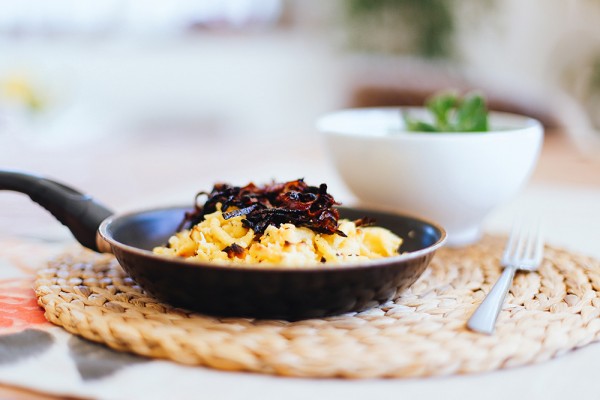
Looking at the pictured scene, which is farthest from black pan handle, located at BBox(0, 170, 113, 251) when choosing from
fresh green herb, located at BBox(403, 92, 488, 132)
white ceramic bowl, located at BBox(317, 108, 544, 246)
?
fresh green herb, located at BBox(403, 92, 488, 132)

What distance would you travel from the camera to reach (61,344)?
2.08ft

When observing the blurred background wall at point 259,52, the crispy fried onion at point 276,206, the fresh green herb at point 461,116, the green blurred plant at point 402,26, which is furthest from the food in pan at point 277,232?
the green blurred plant at point 402,26

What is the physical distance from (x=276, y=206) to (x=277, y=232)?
0.10 meters

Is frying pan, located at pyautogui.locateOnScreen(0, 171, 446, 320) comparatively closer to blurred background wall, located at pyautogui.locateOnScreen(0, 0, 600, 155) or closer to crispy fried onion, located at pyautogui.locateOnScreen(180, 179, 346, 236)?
crispy fried onion, located at pyautogui.locateOnScreen(180, 179, 346, 236)

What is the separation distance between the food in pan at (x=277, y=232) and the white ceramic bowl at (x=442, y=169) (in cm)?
22

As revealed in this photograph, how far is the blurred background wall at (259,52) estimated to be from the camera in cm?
444

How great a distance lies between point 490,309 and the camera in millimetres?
695

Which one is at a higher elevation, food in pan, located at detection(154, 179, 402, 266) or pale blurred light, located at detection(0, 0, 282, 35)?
pale blurred light, located at detection(0, 0, 282, 35)

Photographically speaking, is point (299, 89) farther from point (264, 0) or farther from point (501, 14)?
point (501, 14)

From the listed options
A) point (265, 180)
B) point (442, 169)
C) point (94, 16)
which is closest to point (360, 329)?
point (442, 169)

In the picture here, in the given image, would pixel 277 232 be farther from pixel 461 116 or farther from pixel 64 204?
pixel 461 116

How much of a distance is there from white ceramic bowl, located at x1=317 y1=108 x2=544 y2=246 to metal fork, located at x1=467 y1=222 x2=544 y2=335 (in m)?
0.09

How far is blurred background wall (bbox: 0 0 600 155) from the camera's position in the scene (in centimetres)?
444

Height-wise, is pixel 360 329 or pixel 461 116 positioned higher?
pixel 461 116
